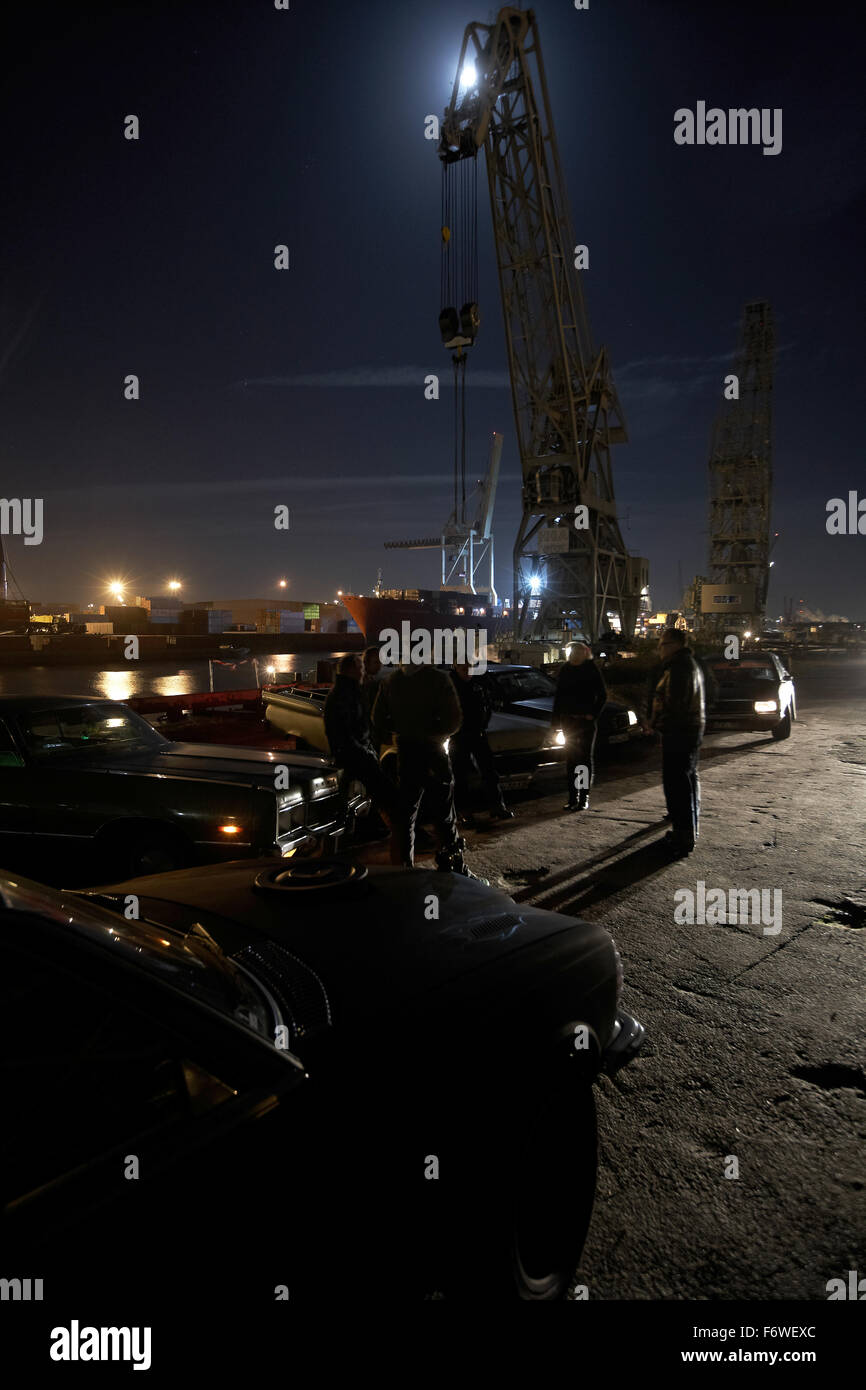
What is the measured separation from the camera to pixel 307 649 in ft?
203

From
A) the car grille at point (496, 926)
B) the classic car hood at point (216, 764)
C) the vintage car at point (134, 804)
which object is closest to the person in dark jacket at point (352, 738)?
the classic car hood at point (216, 764)

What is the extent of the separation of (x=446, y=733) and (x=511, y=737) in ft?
8.63

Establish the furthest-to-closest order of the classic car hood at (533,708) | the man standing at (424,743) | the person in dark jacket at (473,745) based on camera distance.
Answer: the classic car hood at (533,708)
the person in dark jacket at (473,745)
the man standing at (424,743)

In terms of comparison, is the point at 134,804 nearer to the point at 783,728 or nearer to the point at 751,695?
the point at 751,695

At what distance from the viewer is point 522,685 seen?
9477mm

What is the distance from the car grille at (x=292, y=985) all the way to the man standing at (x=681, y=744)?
176 inches

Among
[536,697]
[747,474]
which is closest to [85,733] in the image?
[536,697]

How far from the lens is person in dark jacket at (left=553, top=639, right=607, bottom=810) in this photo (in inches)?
280

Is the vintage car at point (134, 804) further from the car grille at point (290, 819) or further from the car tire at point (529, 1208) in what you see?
the car tire at point (529, 1208)

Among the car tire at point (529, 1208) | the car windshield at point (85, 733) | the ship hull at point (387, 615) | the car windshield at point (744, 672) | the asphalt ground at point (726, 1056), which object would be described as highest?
the ship hull at point (387, 615)

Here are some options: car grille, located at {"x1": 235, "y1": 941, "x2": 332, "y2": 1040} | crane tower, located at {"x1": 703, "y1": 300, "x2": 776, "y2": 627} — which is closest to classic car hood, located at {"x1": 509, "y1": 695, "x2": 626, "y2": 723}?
car grille, located at {"x1": 235, "y1": 941, "x2": 332, "y2": 1040}

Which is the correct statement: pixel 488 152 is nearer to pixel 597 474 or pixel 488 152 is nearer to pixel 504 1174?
pixel 597 474

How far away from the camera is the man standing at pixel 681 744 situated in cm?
564
